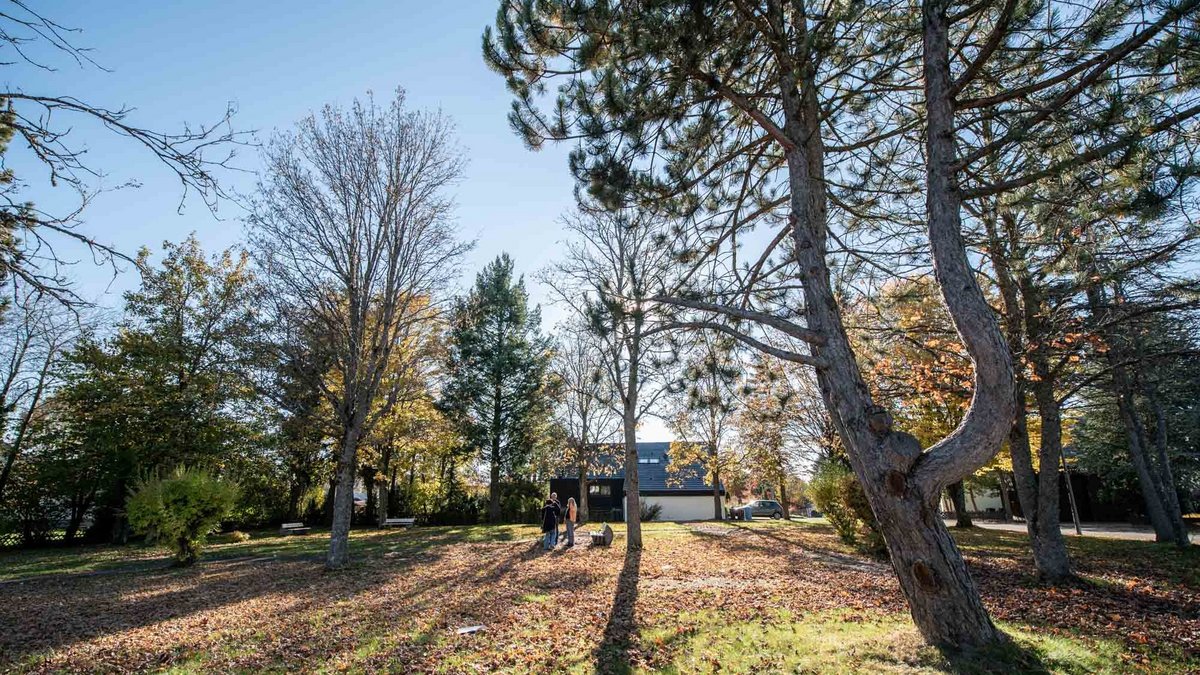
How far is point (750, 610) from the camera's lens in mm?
7449

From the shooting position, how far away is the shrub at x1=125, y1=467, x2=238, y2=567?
11.7 m

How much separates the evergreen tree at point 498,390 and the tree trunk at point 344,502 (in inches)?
514

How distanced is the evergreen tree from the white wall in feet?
52.6

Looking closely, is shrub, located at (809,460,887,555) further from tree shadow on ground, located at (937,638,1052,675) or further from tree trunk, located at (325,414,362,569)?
tree trunk, located at (325,414,362,569)

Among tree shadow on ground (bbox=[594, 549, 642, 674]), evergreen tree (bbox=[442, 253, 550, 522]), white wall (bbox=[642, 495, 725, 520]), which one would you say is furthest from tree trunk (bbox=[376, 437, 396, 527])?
white wall (bbox=[642, 495, 725, 520])

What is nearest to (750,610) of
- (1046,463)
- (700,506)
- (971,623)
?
(971,623)

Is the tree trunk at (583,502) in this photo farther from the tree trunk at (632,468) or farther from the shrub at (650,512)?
the tree trunk at (632,468)

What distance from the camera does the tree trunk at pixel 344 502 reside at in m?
11.5

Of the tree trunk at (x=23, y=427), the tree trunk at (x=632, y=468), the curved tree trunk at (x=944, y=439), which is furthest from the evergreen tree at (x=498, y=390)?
the curved tree trunk at (x=944, y=439)

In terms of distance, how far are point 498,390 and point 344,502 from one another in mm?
15695

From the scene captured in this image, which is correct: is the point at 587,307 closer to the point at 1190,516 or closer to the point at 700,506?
the point at 1190,516

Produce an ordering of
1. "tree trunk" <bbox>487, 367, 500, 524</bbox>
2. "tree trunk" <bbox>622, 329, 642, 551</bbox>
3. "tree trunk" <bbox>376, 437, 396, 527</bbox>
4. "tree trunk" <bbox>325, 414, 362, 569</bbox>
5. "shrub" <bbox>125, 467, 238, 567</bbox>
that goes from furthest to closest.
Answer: "tree trunk" <bbox>487, 367, 500, 524</bbox> < "tree trunk" <bbox>376, 437, 396, 527</bbox> < "tree trunk" <bbox>622, 329, 642, 551</bbox> < "shrub" <bbox>125, 467, 238, 567</bbox> < "tree trunk" <bbox>325, 414, 362, 569</bbox>

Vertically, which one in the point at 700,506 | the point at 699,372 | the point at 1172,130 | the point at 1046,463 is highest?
the point at 1172,130

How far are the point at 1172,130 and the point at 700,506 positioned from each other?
39759 millimetres
